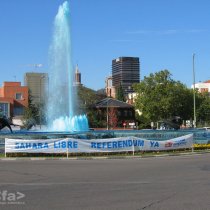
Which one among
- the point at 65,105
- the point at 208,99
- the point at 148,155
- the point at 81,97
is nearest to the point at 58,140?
the point at 148,155

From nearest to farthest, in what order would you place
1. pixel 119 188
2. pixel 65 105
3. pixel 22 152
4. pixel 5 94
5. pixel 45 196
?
pixel 45 196 → pixel 119 188 → pixel 22 152 → pixel 65 105 → pixel 5 94

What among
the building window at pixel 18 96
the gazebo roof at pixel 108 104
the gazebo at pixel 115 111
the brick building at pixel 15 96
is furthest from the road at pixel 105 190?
the building window at pixel 18 96

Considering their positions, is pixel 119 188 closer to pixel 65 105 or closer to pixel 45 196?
pixel 45 196

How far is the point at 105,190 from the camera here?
13.8 m

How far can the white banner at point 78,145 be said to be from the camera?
30875mm

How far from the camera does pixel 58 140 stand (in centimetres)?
3122

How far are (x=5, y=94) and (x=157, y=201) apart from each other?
4753 inches

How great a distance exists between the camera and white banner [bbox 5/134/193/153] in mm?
30875

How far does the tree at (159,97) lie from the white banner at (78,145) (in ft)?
217

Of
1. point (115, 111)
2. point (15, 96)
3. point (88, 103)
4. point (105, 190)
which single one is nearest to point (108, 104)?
point (115, 111)

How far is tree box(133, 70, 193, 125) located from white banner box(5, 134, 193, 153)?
66.2 meters

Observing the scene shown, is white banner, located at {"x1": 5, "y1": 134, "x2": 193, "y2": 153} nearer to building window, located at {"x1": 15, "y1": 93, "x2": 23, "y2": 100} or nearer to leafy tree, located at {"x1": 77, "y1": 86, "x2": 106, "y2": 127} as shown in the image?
leafy tree, located at {"x1": 77, "y1": 86, "x2": 106, "y2": 127}

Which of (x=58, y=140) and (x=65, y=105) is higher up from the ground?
(x=65, y=105)

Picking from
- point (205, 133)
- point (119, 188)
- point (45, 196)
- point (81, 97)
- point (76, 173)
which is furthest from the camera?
point (81, 97)
